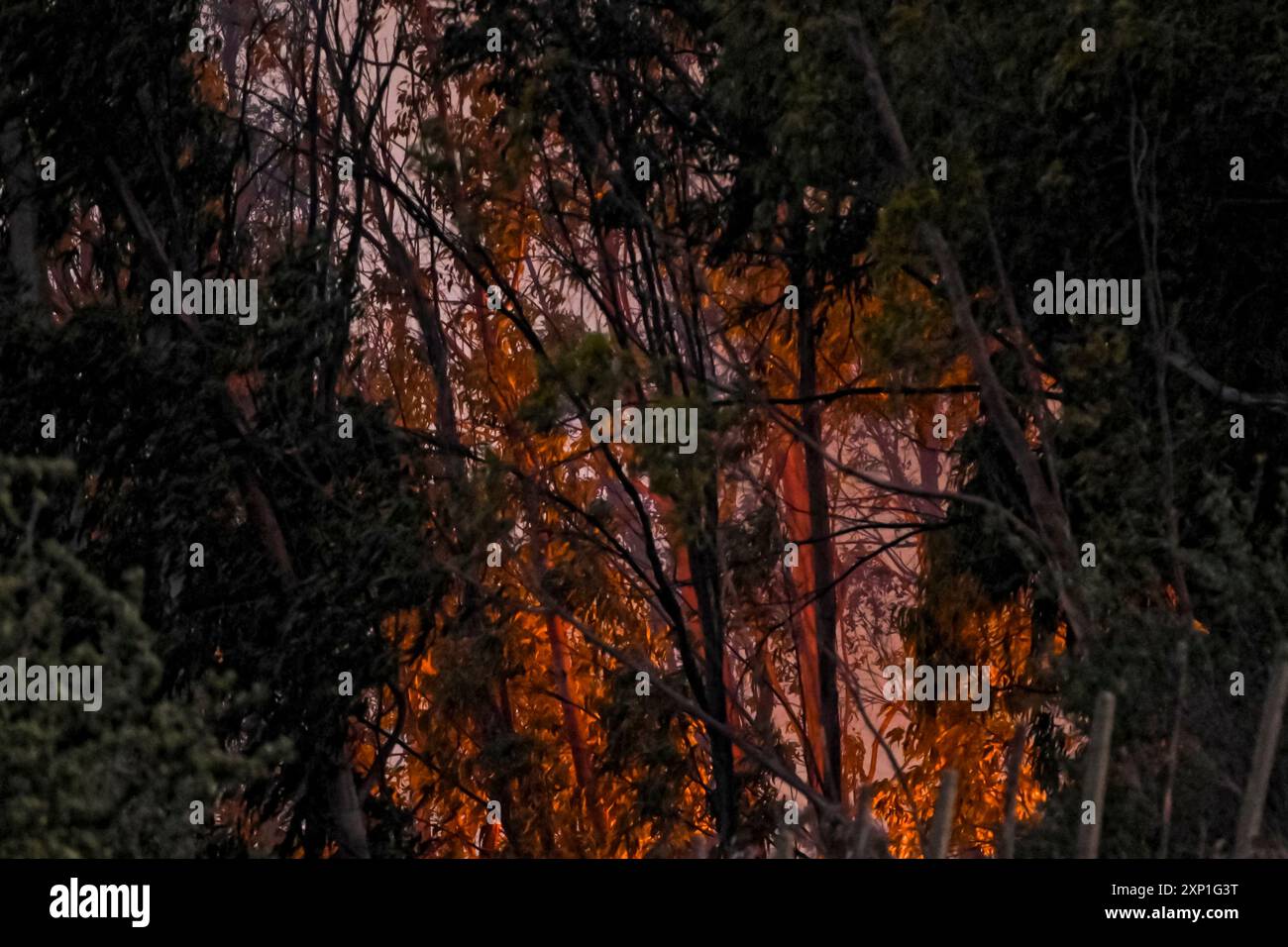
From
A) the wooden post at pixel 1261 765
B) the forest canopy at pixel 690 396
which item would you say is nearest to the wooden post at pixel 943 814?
the forest canopy at pixel 690 396

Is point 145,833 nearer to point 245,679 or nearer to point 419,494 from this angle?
point 245,679

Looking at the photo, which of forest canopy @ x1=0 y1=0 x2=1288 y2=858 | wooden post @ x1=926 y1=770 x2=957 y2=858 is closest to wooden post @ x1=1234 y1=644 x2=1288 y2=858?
forest canopy @ x1=0 y1=0 x2=1288 y2=858

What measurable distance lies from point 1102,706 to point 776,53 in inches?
219

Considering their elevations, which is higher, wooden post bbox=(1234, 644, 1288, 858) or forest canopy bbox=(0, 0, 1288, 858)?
forest canopy bbox=(0, 0, 1288, 858)

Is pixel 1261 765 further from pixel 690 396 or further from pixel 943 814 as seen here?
pixel 690 396

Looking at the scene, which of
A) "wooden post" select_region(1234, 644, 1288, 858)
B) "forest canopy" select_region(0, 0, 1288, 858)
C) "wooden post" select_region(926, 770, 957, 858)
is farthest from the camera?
"forest canopy" select_region(0, 0, 1288, 858)

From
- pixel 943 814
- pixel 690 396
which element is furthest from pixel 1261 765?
pixel 690 396

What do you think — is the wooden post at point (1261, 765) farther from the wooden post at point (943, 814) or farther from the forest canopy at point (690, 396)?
the wooden post at point (943, 814)

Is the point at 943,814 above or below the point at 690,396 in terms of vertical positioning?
below

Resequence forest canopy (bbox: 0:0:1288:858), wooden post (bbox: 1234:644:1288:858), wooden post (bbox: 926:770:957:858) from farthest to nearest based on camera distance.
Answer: forest canopy (bbox: 0:0:1288:858)
wooden post (bbox: 1234:644:1288:858)
wooden post (bbox: 926:770:957:858)

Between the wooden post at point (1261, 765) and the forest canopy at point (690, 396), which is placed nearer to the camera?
the wooden post at point (1261, 765)

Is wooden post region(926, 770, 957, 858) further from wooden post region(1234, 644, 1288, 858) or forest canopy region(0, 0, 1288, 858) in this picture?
wooden post region(1234, 644, 1288, 858)

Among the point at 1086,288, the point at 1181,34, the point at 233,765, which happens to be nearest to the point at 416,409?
the point at 1086,288
